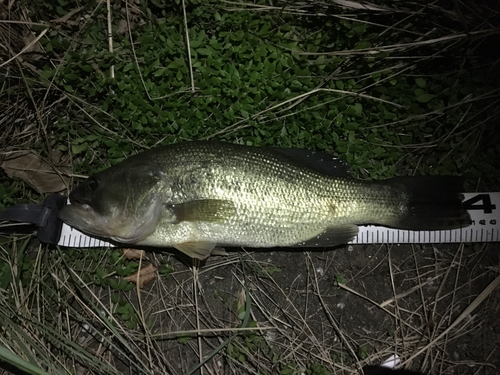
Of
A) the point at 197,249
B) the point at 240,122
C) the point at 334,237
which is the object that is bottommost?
the point at 197,249

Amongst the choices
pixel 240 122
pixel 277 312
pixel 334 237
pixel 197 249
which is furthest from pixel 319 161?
pixel 277 312

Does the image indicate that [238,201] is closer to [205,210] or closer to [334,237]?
[205,210]

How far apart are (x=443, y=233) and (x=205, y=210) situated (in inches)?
73.4

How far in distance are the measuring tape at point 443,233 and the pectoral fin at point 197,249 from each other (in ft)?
2.32

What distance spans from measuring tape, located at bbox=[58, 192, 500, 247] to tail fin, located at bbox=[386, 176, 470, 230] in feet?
0.62

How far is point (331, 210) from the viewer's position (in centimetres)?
279

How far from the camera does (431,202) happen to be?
2.85 metres

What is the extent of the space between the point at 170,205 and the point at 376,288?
177cm

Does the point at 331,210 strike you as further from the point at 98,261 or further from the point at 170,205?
the point at 98,261

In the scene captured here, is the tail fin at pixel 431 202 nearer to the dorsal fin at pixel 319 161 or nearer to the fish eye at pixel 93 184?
the dorsal fin at pixel 319 161

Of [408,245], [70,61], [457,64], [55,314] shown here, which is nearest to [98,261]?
[55,314]

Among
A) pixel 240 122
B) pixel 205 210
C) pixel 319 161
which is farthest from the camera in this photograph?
pixel 240 122

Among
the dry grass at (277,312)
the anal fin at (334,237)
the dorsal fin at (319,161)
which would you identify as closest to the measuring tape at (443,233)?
the dry grass at (277,312)

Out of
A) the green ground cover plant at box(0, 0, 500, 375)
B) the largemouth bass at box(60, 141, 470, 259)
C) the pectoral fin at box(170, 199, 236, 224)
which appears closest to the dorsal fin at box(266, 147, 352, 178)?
the largemouth bass at box(60, 141, 470, 259)
